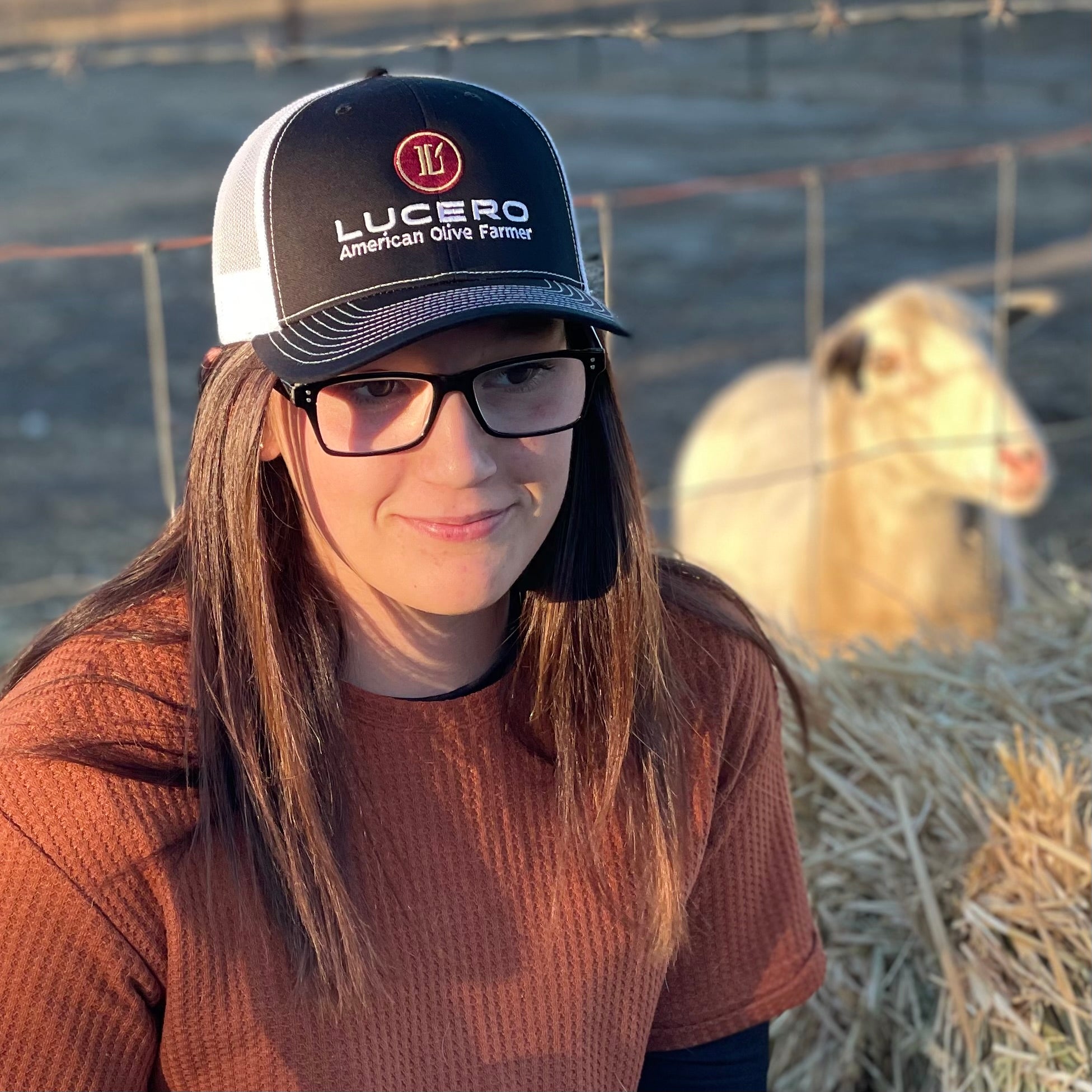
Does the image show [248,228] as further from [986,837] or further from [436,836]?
[986,837]

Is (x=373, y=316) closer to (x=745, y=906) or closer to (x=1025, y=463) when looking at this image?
(x=745, y=906)

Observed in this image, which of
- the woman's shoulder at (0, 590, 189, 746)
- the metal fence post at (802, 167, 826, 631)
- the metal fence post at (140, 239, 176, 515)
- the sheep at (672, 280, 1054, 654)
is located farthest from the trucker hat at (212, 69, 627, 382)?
the sheep at (672, 280, 1054, 654)

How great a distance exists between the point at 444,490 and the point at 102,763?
1.37 feet

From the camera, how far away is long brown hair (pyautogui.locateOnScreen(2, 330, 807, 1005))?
4.85 ft

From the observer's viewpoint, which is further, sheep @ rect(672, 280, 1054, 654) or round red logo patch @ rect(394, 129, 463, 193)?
sheep @ rect(672, 280, 1054, 654)

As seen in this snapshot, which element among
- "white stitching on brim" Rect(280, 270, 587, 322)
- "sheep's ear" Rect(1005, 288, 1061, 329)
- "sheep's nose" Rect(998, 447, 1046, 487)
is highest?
"sheep's ear" Rect(1005, 288, 1061, 329)

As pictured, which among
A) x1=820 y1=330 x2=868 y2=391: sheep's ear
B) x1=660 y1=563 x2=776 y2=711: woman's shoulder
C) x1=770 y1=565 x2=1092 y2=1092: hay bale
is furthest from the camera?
x1=820 y1=330 x2=868 y2=391: sheep's ear

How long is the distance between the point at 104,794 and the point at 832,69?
17.8m

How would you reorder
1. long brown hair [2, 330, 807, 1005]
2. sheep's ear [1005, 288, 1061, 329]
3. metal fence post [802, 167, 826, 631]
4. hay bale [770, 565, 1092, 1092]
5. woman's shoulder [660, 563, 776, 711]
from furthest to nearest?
sheep's ear [1005, 288, 1061, 329], metal fence post [802, 167, 826, 631], hay bale [770, 565, 1092, 1092], woman's shoulder [660, 563, 776, 711], long brown hair [2, 330, 807, 1005]

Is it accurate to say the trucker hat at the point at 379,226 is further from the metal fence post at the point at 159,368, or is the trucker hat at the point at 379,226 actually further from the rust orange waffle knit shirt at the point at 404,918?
the metal fence post at the point at 159,368

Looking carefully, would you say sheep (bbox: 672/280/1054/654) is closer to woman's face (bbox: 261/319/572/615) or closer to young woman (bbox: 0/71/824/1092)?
young woman (bbox: 0/71/824/1092)

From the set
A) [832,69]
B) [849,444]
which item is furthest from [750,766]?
[832,69]

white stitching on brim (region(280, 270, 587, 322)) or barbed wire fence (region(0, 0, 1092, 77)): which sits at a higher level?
barbed wire fence (region(0, 0, 1092, 77))

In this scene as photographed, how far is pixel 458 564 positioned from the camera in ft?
4.95
